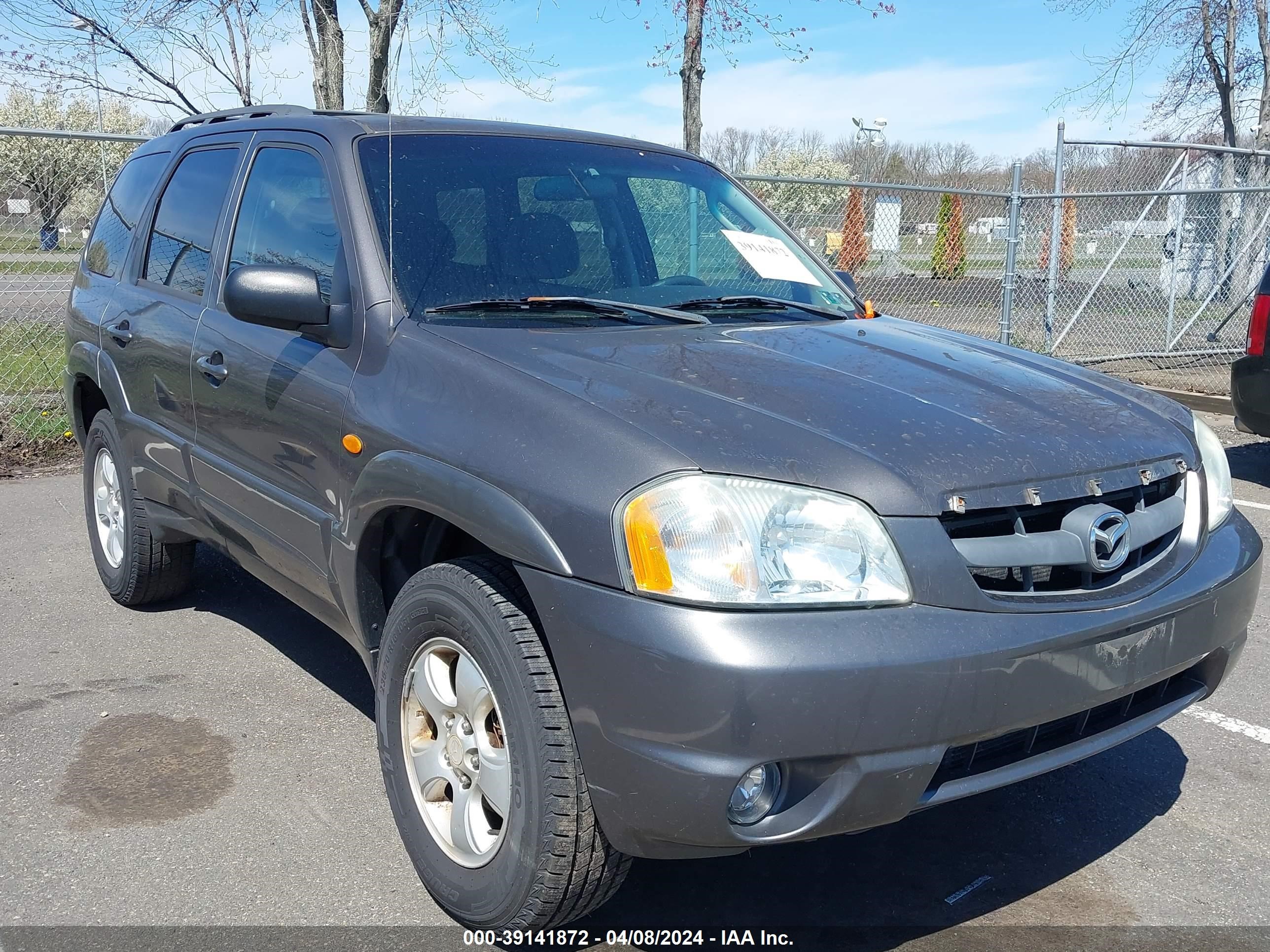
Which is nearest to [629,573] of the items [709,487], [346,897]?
[709,487]

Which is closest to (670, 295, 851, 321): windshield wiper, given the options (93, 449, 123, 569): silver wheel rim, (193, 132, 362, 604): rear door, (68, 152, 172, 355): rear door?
(193, 132, 362, 604): rear door

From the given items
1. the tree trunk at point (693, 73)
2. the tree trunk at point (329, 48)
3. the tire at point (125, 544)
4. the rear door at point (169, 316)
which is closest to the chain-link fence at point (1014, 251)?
the tree trunk at point (693, 73)

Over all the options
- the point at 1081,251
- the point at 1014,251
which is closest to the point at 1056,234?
the point at 1014,251

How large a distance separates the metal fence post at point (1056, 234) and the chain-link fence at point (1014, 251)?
0.06 feet

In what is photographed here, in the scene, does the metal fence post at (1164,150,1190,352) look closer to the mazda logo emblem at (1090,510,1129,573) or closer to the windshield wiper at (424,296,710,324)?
the windshield wiper at (424,296,710,324)

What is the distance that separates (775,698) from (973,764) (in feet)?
1.91

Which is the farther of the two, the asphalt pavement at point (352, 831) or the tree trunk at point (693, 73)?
the tree trunk at point (693, 73)

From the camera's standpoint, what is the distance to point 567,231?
3.41 meters

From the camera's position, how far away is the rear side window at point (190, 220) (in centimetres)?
389

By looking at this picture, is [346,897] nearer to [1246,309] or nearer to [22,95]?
[22,95]

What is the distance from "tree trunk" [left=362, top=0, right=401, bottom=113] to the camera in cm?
938

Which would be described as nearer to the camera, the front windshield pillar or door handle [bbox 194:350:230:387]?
door handle [bbox 194:350:230:387]

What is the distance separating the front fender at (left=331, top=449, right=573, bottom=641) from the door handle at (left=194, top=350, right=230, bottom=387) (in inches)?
33.6

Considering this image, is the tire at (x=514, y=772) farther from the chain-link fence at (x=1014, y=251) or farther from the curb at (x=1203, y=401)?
the curb at (x=1203, y=401)
